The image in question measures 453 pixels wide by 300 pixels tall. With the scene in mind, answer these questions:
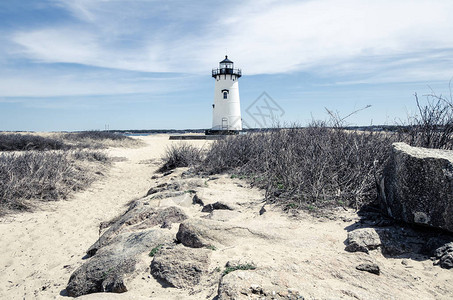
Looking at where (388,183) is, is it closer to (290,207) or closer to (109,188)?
(290,207)

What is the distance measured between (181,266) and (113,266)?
88 cm

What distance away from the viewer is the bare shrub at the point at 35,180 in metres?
6.94

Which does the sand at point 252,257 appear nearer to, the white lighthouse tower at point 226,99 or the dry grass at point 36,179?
the dry grass at point 36,179

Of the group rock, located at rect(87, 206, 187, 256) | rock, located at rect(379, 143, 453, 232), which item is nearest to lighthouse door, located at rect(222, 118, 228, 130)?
rock, located at rect(87, 206, 187, 256)

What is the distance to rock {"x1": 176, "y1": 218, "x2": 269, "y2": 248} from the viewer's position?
3621 mm

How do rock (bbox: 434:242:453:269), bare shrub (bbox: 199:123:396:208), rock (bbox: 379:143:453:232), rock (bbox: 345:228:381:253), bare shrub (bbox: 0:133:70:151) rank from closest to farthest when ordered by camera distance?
rock (bbox: 434:242:453:269)
rock (bbox: 379:143:453:232)
rock (bbox: 345:228:381:253)
bare shrub (bbox: 199:123:396:208)
bare shrub (bbox: 0:133:70:151)

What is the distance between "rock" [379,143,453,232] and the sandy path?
416 cm

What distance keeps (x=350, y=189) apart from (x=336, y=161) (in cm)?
81

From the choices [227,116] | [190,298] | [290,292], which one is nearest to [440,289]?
[290,292]

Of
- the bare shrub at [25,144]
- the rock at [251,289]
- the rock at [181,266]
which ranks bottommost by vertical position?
the rock at [181,266]

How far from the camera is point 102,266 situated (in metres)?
3.59

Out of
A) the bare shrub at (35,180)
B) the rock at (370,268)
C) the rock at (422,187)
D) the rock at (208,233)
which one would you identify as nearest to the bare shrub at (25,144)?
the bare shrub at (35,180)

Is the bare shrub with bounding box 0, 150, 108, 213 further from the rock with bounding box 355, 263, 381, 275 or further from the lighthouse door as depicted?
the lighthouse door

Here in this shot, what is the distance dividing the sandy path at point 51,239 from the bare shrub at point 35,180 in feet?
1.21
